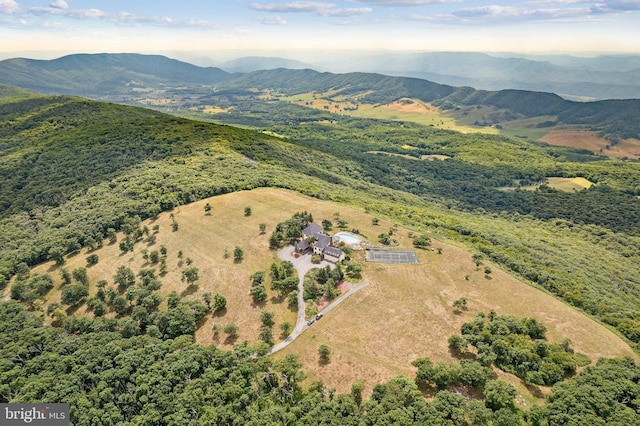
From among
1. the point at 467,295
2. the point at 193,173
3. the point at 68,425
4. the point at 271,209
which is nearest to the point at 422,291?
the point at 467,295

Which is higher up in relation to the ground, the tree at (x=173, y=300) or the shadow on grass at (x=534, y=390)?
the tree at (x=173, y=300)

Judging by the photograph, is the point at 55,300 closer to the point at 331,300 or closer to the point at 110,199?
the point at 110,199

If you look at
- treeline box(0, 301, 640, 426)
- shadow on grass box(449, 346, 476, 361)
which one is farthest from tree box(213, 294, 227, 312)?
shadow on grass box(449, 346, 476, 361)

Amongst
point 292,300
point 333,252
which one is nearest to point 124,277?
point 292,300

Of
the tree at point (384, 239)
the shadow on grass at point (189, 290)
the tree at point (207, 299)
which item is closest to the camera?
the tree at point (207, 299)

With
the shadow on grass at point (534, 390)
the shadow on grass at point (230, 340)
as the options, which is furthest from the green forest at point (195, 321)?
the shadow on grass at point (230, 340)

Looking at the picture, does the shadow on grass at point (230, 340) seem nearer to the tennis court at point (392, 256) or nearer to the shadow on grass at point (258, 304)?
the shadow on grass at point (258, 304)

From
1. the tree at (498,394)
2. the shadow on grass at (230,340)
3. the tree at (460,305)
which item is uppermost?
the tree at (460,305)
